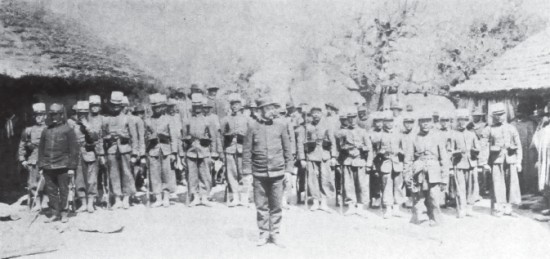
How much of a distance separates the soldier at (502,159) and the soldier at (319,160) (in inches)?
107

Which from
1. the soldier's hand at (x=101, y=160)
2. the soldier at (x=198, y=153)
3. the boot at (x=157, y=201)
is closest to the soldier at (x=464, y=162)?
the soldier at (x=198, y=153)

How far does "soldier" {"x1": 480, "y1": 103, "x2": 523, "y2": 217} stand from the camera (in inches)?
334

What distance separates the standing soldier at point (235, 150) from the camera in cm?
891

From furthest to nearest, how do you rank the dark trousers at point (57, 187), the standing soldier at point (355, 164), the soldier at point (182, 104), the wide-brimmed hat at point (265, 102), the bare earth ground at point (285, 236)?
1. the soldier at point (182, 104)
2. the standing soldier at point (355, 164)
3. the dark trousers at point (57, 187)
4. the wide-brimmed hat at point (265, 102)
5. the bare earth ground at point (285, 236)

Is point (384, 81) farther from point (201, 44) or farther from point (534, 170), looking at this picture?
point (201, 44)

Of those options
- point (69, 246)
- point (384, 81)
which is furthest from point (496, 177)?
point (384, 81)

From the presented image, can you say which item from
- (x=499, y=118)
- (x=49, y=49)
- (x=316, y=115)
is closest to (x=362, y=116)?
(x=316, y=115)

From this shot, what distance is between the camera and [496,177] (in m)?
8.55

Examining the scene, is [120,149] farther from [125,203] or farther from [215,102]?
[215,102]

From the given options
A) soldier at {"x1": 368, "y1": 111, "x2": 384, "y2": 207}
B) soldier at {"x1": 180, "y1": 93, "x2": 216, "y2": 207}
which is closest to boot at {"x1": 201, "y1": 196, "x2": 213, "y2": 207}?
soldier at {"x1": 180, "y1": 93, "x2": 216, "y2": 207}

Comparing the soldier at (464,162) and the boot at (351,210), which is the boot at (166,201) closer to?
the boot at (351,210)

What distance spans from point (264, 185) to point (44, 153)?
3.69m

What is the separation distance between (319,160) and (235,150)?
154 centimetres

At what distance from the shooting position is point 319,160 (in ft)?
28.8
